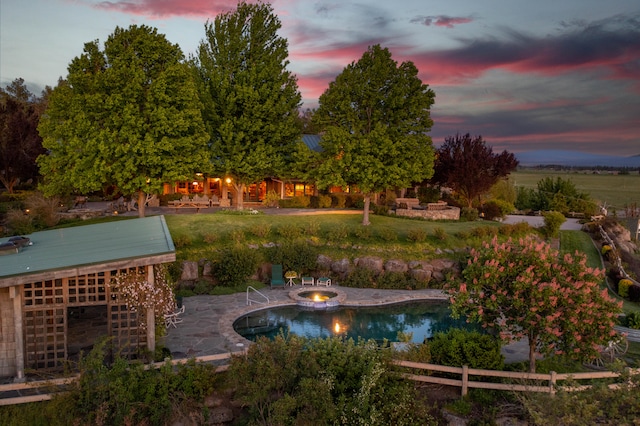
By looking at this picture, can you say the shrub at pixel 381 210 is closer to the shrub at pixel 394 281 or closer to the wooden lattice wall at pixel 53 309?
the shrub at pixel 394 281

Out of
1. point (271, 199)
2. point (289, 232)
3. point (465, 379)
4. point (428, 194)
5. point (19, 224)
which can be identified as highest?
point (428, 194)

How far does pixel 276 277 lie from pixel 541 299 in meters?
12.1

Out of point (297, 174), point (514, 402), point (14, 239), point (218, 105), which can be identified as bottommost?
point (514, 402)

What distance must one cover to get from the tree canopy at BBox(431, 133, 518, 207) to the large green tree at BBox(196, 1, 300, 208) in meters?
12.8

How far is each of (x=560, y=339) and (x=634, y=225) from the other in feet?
95.6

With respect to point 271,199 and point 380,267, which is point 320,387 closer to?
point 380,267

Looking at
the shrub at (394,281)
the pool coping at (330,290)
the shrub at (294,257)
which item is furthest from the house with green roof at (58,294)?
the shrub at (394,281)

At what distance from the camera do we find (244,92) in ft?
94.2

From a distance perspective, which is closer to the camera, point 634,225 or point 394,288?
point 394,288

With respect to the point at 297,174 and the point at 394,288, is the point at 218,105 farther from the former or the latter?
the point at 394,288

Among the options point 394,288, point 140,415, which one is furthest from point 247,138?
point 140,415

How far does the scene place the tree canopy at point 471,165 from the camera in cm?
3316

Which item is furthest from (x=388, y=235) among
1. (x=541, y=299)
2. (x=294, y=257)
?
(x=541, y=299)

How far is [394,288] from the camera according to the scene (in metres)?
20.6
